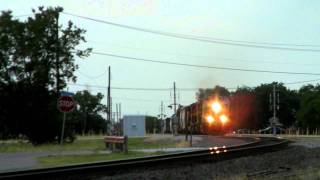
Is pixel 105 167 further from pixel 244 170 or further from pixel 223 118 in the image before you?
pixel 223 118

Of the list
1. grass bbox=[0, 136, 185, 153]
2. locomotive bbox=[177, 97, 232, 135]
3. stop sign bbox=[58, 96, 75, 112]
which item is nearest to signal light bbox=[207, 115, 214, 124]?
locomotive bbox=[177, 97, 232, 135]

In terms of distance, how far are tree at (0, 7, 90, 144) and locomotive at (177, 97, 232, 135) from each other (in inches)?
470

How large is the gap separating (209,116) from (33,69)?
16.6m

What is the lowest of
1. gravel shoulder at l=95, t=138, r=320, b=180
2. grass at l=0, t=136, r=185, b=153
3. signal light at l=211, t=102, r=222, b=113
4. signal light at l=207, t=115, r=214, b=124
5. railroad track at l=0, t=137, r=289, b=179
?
grass at l=0, t=136, r=185, b=153

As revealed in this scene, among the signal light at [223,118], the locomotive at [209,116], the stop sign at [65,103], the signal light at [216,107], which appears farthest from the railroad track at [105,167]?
the signal light at [223,118]

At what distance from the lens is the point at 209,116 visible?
185ft

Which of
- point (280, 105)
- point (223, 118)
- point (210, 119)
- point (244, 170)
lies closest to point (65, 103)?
point (244, 170)

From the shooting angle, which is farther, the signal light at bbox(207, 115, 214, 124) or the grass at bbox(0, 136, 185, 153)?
the signal light at bbox(207, 115, 214, 124)

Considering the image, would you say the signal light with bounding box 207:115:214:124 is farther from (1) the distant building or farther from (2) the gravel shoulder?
(2) the gravel shoulder

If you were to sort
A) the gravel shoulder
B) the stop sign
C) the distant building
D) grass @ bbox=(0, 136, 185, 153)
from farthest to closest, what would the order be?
1. the distant building
2. grass @ bbox=(0, 136, 185, 153)
3. the stop sign
4. the gravel shoulder

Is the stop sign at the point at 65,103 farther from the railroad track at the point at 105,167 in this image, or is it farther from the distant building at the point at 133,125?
the distant building at the point at 133,125

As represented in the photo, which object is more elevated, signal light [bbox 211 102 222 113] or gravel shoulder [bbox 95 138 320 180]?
signal light [bbox 211 102 222 113]

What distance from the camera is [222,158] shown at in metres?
21.1

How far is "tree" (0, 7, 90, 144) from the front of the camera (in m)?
50.4
